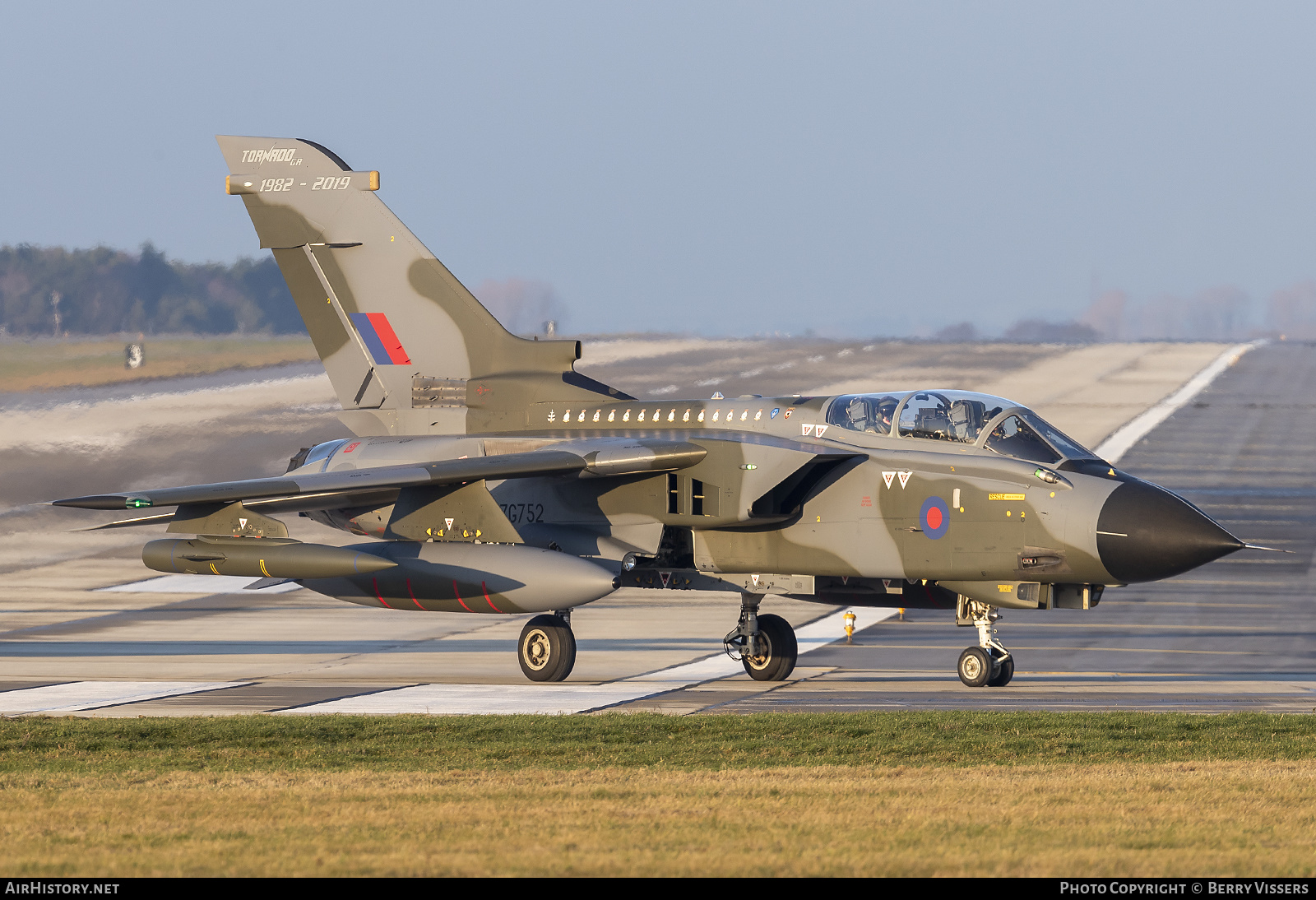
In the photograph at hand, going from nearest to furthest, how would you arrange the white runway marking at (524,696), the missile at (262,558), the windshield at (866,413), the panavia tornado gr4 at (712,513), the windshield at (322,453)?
the white runway marking at (524,696)
the panavia tornado gr4 at (712,513)
the missile at (262,558)
the windshield at (866,413)
the windshield at (322,453)

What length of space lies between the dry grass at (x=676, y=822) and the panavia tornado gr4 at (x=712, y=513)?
208 inches

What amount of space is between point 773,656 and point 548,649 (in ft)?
8.22

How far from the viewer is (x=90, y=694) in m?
16.8

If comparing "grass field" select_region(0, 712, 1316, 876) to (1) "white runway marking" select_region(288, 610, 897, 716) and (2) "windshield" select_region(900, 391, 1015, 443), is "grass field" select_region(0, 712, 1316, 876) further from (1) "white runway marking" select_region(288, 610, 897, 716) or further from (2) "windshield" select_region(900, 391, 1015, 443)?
(2) "windshield" select_region(900, 391, 1015, 443)

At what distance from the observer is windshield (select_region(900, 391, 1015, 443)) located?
17078 mm

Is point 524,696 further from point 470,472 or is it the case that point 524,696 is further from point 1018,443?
point 1018,443

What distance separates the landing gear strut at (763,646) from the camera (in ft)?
60.1

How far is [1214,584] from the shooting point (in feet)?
97.3

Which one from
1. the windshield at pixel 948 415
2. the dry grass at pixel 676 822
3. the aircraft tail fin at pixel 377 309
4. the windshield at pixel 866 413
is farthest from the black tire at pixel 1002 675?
the aircraft tail fin at pixel 377 309

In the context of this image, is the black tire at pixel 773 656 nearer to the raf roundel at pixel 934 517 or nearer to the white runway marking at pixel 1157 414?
the raf roundel at pixel 934 517

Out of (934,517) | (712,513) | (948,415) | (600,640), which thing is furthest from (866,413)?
(600,640)

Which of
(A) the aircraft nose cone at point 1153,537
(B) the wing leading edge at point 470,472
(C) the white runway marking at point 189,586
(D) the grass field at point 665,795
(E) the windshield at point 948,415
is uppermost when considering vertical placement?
(E) the windshield at point 948,415

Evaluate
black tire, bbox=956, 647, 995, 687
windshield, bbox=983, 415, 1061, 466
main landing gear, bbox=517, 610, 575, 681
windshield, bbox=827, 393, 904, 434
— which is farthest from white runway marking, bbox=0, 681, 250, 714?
windshield, bbox=983, 415, 1061, 466
